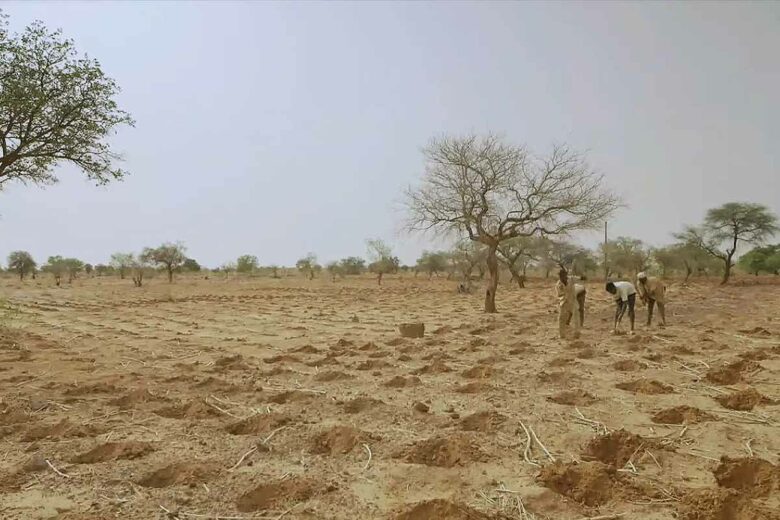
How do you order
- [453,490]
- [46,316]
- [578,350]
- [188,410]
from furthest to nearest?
[46,316] < [578,350] < [188,410] < [453,490]

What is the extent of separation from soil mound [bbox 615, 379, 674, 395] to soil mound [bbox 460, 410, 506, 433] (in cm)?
212

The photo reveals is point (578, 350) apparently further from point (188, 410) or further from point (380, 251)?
point (380, 251)

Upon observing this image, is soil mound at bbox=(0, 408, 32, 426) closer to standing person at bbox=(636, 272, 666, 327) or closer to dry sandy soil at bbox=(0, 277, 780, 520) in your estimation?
dry sandy soil at bbox=(0, 277, 780, 520)

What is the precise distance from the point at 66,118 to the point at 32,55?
0.97 meters

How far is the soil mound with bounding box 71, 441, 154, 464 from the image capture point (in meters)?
4.04

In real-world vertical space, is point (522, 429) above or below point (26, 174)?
below

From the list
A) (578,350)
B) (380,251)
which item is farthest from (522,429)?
(380,251)

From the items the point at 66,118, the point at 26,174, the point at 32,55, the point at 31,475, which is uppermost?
the point at 32,55

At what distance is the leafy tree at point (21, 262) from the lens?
158 feet

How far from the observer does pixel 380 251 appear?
49.6m

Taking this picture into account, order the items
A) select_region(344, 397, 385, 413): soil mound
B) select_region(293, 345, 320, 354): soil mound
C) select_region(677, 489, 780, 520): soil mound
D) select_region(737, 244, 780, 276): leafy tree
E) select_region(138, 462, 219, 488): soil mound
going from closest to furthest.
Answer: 1. select_region(677, 489, 780, 520): soil mound
2. select_region(138, 462, 219, 488): soil mound
3. select_region(344, 397, 385, 413): soil mound
4. select_region(293, 345, 320, 354): soil mound
5. select_region(737, 244, 780, 276): leafy tree

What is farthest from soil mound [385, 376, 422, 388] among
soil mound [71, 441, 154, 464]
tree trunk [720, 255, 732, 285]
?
tree trunk [720, 255, 732, 285]

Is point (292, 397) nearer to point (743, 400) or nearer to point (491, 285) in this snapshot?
point (743, 400)

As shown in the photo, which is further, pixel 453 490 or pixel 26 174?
pixel 26 174
